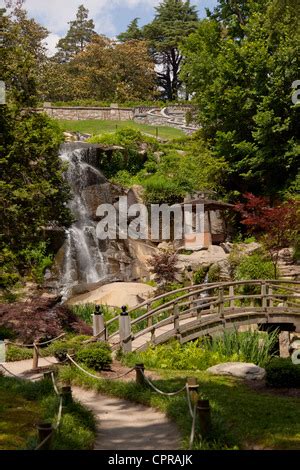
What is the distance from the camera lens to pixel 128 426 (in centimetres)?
1007

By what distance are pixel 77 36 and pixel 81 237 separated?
58.7 metres

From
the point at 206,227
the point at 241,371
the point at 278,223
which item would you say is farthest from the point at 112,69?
the point at 241,371

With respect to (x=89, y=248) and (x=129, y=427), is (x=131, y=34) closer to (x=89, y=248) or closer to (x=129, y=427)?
(x=89, y=248)

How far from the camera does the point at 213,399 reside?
35.0 ft

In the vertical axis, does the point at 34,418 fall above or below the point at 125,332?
above

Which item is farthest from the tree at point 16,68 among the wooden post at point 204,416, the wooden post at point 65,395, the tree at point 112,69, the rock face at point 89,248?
the tree at point 112,69

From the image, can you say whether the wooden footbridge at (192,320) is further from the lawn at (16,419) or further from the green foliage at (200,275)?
the lawn at (16,419)

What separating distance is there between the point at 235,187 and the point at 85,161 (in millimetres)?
10051

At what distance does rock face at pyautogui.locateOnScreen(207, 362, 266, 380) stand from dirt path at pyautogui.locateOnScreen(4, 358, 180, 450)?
3267mm

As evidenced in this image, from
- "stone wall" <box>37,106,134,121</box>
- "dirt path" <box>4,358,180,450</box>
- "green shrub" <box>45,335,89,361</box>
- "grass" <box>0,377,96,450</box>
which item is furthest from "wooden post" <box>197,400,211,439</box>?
"stone wall" <box>37,106,134,121</box>

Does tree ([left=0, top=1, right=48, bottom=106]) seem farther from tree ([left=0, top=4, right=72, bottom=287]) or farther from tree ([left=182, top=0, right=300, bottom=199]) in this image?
tree ([left=182, top=0, right=300, bottom=199])
